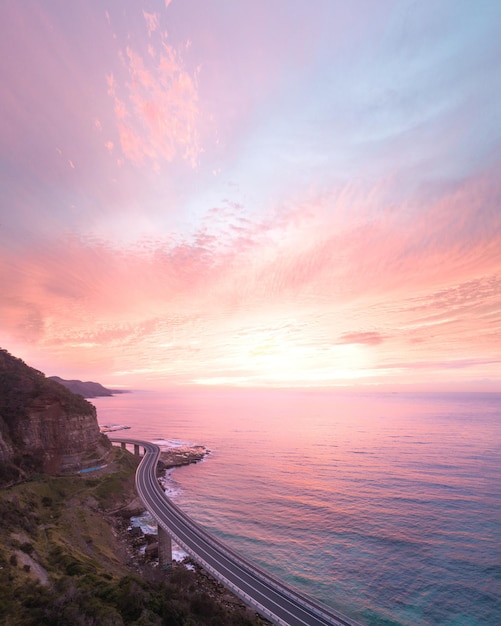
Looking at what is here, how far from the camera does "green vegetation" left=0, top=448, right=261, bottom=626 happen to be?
91.6 feet

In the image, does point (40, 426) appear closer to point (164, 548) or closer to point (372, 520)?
point (164, 548)

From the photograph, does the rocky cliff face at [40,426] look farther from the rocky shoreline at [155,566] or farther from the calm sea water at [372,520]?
the calm sea water at [372,520]

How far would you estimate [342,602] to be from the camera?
41656 millimetres

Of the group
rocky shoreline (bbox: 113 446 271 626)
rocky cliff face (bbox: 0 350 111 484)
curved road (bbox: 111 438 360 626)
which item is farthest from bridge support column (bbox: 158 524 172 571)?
rocky cliff face (bbox: 0 350 111 484)

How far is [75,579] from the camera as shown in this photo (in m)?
35.0

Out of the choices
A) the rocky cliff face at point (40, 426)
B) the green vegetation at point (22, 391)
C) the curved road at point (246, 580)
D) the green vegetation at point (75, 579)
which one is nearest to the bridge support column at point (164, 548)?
the curved road at point (246, 580)

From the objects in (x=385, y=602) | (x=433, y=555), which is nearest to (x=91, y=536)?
(x=385, y=602)

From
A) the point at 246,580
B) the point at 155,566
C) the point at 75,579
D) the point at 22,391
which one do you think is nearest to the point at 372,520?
the point at 246,580

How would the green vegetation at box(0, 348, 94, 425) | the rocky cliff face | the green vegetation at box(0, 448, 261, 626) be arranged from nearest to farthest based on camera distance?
1. the green vegetation at box(0, 448, 261, 626)
2. the rocky cliff face
3. the green vegetation at box(0, 348, 94, 425)

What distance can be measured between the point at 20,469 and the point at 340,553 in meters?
68.3

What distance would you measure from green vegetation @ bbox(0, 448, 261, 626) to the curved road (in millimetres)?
3422

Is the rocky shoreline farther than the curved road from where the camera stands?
Yes

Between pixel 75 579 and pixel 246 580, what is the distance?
1926 cm

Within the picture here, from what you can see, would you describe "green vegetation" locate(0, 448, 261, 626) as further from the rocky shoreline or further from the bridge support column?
the bridge support column
